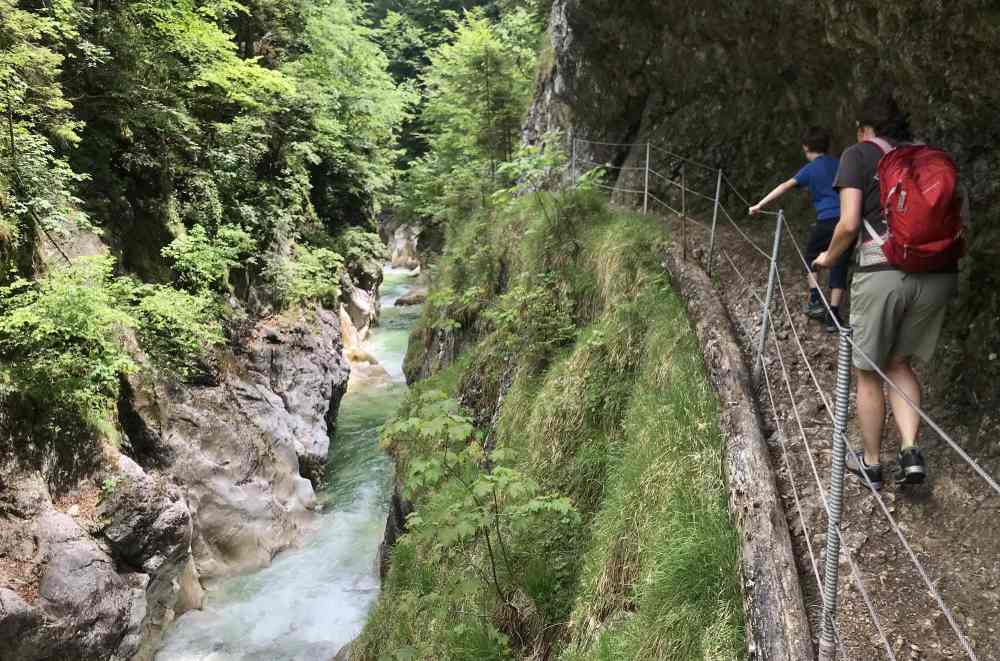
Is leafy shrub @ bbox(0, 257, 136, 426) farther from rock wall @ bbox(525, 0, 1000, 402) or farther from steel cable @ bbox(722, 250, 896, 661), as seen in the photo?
rock wall @ bbox(525, 0, 1000, 402)

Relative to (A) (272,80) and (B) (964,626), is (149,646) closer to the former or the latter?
(B) (964,626)

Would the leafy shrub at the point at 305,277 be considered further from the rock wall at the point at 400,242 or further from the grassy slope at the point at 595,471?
the rock wall at the point at 400,242

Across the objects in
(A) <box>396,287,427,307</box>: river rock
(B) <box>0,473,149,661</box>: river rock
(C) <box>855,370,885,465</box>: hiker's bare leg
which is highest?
(C) <box>855,370,885,465</box>: hiker's bare leg

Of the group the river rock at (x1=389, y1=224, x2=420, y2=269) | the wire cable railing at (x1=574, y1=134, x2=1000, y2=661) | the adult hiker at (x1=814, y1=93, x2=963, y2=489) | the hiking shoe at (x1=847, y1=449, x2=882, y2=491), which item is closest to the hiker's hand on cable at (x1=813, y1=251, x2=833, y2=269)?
the wire cable railing at (x1=574, y1=134, x2=1000, y2=661)

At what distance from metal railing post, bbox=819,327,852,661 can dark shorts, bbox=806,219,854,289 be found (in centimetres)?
258

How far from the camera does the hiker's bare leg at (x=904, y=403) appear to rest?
3203 millimetres

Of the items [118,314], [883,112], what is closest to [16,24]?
[118,314]

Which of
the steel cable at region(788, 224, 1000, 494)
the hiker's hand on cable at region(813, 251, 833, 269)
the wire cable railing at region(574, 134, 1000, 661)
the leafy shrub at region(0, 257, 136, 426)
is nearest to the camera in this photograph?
the steel cable at region(788, 224, 1000, 494)

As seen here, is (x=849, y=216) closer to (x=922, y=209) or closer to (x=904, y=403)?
(x=922, y=209)

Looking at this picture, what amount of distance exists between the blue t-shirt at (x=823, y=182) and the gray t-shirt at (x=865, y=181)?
4.81 feet

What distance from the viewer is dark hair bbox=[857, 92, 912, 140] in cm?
353

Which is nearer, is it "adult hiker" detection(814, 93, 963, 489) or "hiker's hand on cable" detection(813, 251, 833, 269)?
"adult hiker" detection(814, 93, 963, 489)

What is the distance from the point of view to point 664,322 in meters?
5.93

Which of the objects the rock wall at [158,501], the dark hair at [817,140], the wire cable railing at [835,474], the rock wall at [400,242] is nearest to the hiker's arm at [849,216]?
the wire cable railing at [835,474]
